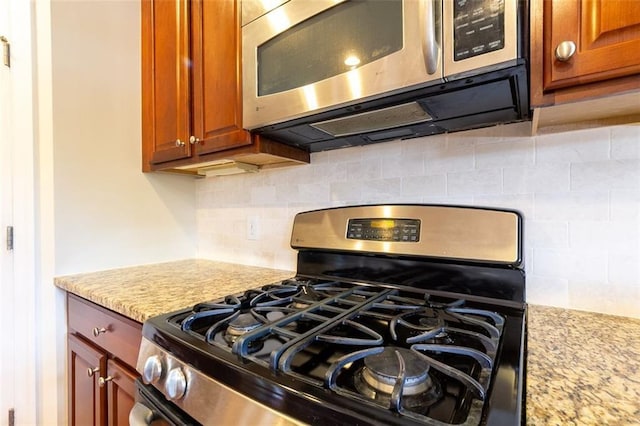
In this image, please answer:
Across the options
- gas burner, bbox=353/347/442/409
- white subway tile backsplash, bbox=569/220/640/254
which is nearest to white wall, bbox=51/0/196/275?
gas burner, bbox=353/347/442/409

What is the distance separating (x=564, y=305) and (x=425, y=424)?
709 mm

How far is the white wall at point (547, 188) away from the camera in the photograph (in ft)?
2.52

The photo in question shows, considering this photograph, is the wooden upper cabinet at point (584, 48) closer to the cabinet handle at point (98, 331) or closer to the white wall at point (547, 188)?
the white wall at point (547, 188)

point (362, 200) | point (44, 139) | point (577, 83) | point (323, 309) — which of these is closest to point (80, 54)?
point (44, 139)

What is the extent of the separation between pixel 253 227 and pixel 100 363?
2.54 ft

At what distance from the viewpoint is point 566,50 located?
57cm

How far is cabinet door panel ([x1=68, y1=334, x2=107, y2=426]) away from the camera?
106 centimetres

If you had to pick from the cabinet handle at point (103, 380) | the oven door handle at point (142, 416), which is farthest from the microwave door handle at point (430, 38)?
the cabinet handle at point (103, 380)

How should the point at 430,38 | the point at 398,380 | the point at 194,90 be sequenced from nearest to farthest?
the point at 398,380
the point at 430,38
the point at 194,90

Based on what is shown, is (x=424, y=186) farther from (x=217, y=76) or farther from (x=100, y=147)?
(x=100, y=147)

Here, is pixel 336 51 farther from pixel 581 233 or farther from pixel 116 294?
pixel 116 294

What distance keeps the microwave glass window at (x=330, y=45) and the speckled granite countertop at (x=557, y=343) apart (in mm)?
716

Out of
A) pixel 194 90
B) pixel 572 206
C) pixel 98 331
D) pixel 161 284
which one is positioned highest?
pixel 194 90

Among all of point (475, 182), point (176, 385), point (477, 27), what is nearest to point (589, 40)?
point (477, 27)
